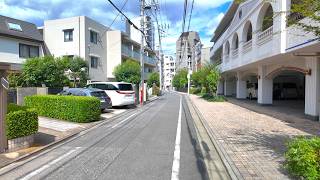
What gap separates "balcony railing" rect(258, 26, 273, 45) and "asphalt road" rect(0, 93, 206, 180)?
9126 millimetres

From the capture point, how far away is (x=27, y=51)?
33.8m

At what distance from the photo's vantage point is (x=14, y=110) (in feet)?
32.2

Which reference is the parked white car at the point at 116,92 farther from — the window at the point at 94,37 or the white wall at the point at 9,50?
the window at the point at 94,37

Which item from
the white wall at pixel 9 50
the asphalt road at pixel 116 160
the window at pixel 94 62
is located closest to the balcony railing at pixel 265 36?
the asphalt road at pixel 116 160

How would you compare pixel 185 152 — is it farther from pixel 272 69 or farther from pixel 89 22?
pixel 89 22

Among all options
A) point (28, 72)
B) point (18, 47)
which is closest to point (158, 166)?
point (28, 72)

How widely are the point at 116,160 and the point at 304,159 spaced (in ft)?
14.1

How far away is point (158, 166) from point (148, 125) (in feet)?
24.8

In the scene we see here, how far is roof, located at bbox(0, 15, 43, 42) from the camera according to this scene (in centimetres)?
3094

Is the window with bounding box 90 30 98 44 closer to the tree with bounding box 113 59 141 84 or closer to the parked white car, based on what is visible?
the tree with bounding box 113 59 141 84

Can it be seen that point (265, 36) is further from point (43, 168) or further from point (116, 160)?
point (43, 168)

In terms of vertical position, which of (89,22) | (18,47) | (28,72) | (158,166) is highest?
(89,22)

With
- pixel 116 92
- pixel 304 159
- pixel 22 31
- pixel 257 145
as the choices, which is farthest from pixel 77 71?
pixel 304 159

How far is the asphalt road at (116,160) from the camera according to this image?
688 centimetres
